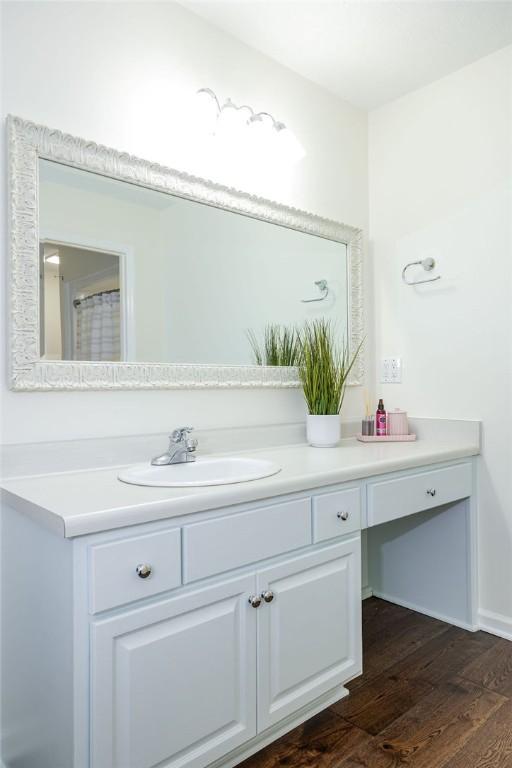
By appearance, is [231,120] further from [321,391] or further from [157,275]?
[321,391]

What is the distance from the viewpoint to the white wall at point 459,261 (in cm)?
212

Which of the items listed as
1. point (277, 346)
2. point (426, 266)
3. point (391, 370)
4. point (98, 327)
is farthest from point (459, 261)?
point (98, 327)

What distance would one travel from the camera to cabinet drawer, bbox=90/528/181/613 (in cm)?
105

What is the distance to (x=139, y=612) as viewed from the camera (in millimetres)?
1120

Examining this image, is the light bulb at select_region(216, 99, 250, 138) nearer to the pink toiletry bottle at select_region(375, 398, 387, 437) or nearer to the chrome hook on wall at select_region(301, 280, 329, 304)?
the chrome hook on wall at select_region(301, 280, 329, 304)

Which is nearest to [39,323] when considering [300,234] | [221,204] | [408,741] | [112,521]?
[112,521]

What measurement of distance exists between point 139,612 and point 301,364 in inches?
50.9

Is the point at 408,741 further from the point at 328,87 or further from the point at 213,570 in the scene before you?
the point at 328,87

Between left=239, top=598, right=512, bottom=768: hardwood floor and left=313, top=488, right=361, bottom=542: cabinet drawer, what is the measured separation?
56cm

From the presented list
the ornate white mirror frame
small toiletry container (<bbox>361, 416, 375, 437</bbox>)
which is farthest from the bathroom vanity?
small toiletry container (<bbox>361, 416, 375, 437</bbox>)

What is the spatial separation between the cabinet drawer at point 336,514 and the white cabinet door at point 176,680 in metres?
0.28

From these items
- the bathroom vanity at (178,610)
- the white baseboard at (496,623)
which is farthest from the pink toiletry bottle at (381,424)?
the white baseboard at (496,623)

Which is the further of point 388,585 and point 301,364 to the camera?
point 388,585

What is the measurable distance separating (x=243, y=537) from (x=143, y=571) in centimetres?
29
